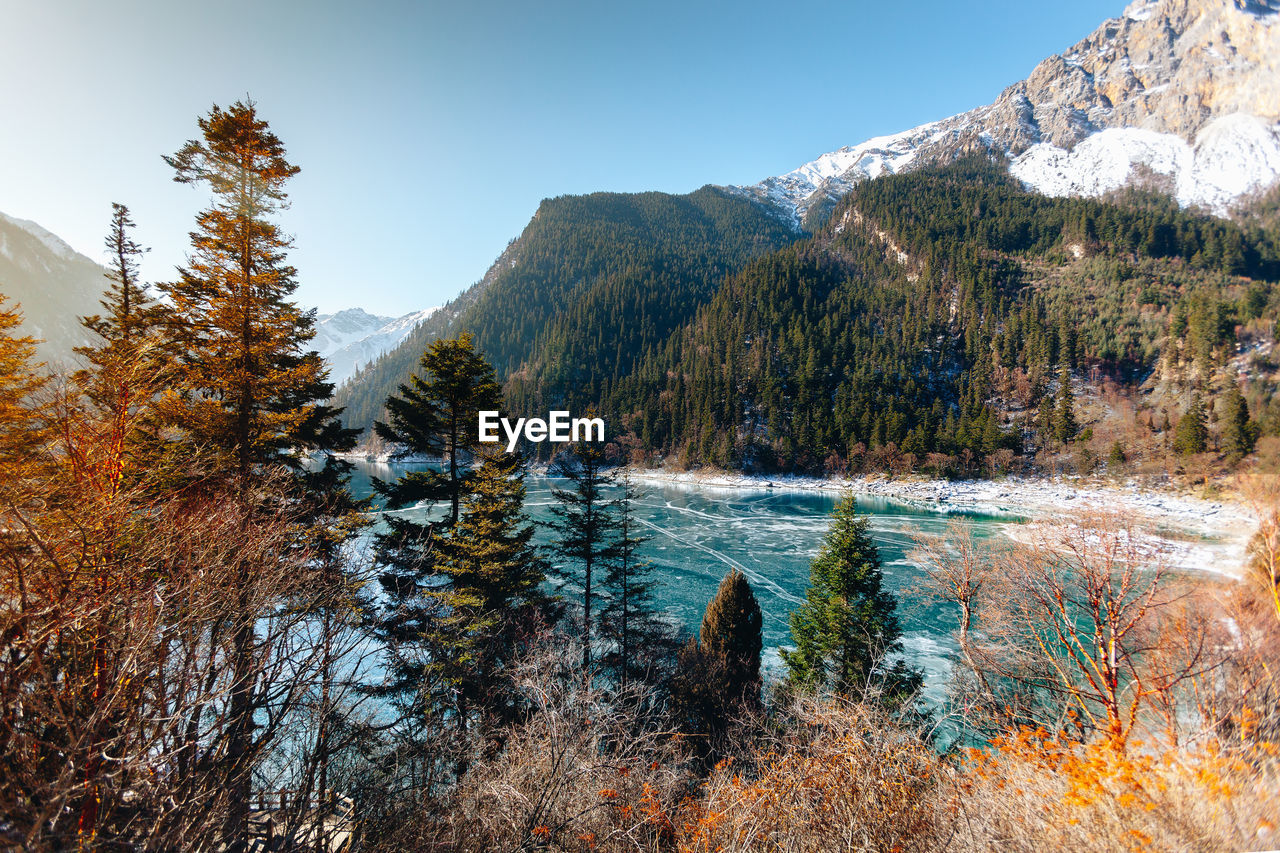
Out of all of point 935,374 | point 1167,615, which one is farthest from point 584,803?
point 935,374

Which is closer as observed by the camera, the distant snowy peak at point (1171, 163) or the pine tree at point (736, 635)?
the pine tree at point (736, 635)

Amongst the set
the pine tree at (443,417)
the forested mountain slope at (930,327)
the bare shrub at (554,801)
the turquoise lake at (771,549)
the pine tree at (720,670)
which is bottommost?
the turquoise lake at (771,549)

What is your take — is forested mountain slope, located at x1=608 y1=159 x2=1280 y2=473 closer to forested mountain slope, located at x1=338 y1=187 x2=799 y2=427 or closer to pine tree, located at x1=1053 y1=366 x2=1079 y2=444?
pine tree, located at x1=1053 y1=366 x2=1079 y2=444

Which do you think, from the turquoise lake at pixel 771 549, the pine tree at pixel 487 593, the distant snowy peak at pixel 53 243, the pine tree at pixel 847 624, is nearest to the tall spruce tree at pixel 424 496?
the pine tree at pixel 487 593

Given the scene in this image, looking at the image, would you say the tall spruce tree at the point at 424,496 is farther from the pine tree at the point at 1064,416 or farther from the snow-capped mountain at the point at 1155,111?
the snow-capped mountain at the point at 1155,111

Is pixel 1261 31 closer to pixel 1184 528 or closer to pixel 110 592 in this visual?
pixel 1184 528

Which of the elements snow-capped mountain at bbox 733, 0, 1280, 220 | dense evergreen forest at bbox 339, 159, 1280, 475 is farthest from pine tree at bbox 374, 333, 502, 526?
snow-capped mountain at bbox 733, 0, 1280, 220

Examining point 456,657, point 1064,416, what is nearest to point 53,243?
point 456,657
